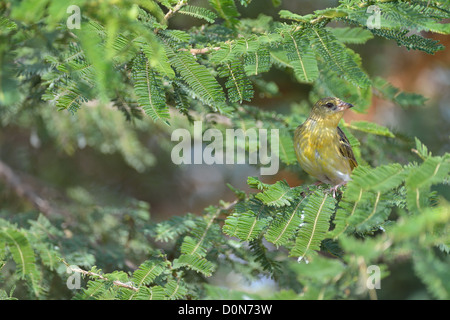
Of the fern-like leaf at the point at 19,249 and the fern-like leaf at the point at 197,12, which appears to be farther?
the fern-like leaf at the point at 197,12

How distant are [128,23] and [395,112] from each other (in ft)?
14.2

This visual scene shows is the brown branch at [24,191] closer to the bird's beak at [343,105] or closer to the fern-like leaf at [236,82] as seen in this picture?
the fern-like leaf at [236,82]

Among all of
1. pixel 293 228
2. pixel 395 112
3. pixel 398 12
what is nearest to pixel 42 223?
pixel 293 228

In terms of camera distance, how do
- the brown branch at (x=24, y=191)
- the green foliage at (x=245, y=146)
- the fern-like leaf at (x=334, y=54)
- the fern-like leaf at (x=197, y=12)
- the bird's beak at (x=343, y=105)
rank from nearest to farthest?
1. the green foliage at (x=245, y=146)
2. the fern-like leaf at (x=334, y=54)
3. the fern-like leaf at (x=197, y=12)
4. the bird's beak at (x=343, y=105)
5. the brown branch at (x=24, y=191)

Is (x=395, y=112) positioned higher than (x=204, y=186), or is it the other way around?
(x=395, y=112)

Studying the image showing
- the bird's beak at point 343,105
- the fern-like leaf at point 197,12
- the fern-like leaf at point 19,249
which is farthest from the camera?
the bird's beak at point 343,105

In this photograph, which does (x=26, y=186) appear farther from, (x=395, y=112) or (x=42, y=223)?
(x=395, y=112)

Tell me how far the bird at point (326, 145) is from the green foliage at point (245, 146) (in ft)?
0.27

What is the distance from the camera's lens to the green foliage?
1.38m

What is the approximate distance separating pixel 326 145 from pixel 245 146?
550 millimetres

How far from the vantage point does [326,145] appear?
9.75ft

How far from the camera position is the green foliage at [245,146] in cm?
138

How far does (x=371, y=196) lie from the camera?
1.72 m

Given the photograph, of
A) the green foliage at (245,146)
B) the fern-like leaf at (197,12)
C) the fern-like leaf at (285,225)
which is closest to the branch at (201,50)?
the green foliage at (245,146)
